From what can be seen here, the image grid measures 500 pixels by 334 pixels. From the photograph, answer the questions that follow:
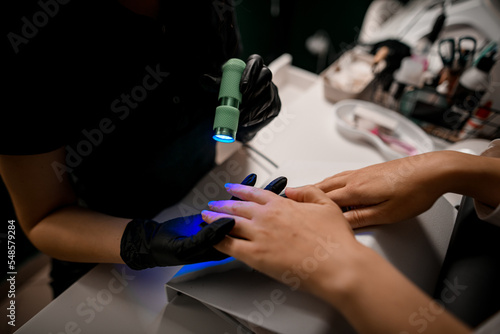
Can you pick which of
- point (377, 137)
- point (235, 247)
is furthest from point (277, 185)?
point (377, 137)

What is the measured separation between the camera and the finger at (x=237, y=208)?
51 cm

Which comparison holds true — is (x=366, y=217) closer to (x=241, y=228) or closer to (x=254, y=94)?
(x=241, y=228)

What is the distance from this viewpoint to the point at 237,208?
0.52m

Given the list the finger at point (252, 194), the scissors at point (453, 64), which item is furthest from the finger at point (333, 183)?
the scissors at point (453, 64)

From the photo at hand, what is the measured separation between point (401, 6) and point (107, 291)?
226 cm

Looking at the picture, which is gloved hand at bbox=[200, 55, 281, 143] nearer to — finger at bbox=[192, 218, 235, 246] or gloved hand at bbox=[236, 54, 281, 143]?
gloved hand at bbox=[236, 54, 281, 143]

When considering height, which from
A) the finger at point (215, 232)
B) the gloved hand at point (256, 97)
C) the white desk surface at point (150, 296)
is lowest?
the white desk surface at point (150, 296)

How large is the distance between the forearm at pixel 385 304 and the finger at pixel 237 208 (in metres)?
0.20

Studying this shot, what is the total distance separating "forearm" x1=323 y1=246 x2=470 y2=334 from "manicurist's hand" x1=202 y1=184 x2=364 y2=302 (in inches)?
0.9

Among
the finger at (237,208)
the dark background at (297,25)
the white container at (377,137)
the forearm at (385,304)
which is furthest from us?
the dark background at (297,25)

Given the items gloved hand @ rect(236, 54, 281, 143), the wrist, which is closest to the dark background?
gloved hand @ rect(236, 54, 281, 143)

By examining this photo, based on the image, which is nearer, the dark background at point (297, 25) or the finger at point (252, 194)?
the finger at point (252, 194)

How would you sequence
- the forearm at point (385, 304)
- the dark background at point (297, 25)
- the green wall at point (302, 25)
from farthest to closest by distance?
the green wall at point (302, 25) < the dark background at point (297, 25) < the forearm at point (385, 304)

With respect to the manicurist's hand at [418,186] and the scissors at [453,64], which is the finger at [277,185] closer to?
the manicurist's hand at [418,186]
